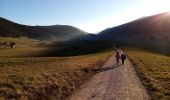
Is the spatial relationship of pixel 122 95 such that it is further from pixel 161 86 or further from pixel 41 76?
pixel 41 76

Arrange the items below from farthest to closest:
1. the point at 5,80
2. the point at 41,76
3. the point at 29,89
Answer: the point at 41,76
the point at 5,80
the point at 29,89

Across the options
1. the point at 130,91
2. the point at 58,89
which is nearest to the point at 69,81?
the point at 58,89

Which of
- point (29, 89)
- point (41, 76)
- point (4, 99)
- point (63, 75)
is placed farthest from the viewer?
point (63, 75)

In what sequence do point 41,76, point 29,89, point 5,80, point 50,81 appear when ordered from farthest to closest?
1. point 41,76
2. point 50,81
3. point 5,80
4. point 29,89

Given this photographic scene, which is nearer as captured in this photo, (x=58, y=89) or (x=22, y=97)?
(x=22, y=97)

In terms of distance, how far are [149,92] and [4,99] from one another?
1184 cm

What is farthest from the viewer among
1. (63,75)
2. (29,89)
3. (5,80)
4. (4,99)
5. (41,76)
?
(63,75)

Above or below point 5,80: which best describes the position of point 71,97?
below

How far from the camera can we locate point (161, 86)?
2716cm

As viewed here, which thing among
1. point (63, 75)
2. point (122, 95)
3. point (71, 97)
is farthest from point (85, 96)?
point (63, 75)

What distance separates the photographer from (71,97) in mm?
23328

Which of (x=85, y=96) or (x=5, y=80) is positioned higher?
(x=5, y=80)

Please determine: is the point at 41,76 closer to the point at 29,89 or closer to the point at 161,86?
the point at 29,89

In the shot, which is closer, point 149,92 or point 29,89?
point 29,89
